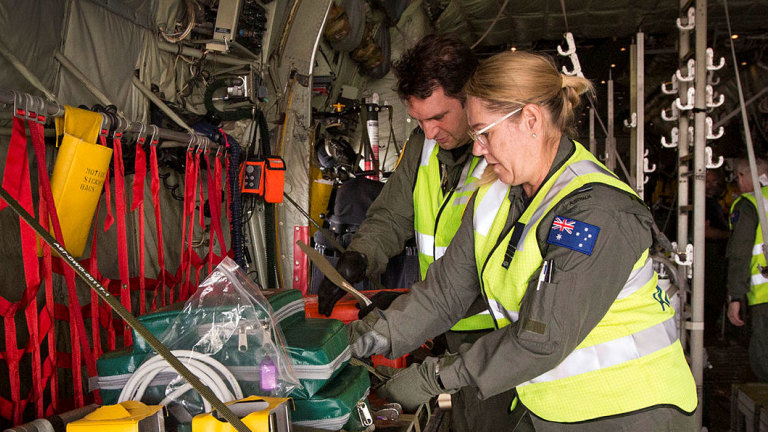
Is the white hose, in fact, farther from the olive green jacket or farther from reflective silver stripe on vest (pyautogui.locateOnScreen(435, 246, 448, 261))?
reflective silver stripe on vest (pyautogui.locateOnScreen(435, 246, 448, 261))

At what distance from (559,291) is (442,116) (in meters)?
1.07

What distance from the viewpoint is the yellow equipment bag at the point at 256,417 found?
3.49 feet

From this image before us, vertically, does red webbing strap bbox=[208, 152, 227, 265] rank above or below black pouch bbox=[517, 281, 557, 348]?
above

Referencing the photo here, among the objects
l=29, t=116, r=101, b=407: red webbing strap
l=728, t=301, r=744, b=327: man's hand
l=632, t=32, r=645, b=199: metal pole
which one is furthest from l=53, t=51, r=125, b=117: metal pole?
l=728, t=301, r=744, b=327: man's hand

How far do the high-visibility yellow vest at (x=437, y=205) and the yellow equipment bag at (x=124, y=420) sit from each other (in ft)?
4.31

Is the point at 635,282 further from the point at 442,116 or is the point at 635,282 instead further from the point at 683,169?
the point at 683,169

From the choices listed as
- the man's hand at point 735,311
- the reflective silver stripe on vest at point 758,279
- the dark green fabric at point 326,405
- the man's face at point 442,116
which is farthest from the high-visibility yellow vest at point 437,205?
the man's hand at point 735,311

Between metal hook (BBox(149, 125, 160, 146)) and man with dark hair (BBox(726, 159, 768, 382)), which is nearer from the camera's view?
metal hook (BBox(149, 125, 160, 146))

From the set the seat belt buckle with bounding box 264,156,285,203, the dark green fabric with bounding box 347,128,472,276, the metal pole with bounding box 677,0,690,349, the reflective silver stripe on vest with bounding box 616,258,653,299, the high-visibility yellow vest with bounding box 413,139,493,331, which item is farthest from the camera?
the metal pole with bounding box 677,0,690,349

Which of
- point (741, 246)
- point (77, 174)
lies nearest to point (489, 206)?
point (77, 174)

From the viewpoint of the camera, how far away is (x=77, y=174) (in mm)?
1914

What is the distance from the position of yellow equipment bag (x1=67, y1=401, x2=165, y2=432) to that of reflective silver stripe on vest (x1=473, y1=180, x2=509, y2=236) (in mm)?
1074

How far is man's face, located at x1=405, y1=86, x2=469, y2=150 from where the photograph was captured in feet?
7.43

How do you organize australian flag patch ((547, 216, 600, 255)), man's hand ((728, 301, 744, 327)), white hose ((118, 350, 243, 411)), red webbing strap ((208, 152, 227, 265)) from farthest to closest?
1. man's hand ((728, 301, 744, 327))
2. red webbing strap ((208, 152, 227, 265))
3. australian flag patch ((547, 216, 600, 255))
4. white hose ((118, 350, 243, 411))
